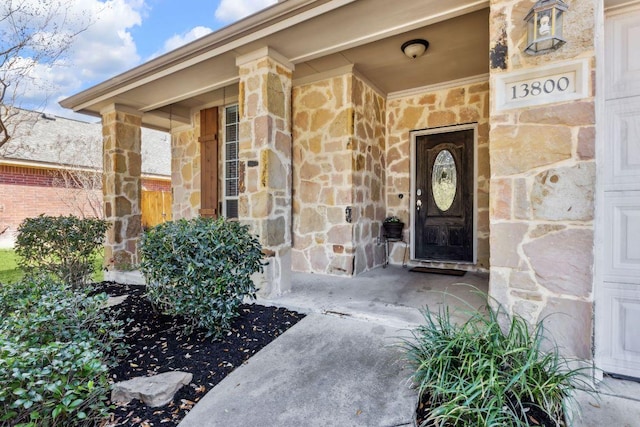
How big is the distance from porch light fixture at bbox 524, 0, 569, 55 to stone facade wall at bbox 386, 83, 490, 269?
243 cm

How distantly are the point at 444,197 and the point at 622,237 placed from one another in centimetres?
273

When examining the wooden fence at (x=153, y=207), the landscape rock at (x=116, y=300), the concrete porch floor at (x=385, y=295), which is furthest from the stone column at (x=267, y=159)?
the wooden fence at (x=153, y=207)

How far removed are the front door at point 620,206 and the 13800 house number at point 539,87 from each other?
12.3 inches

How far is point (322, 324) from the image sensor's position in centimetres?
264

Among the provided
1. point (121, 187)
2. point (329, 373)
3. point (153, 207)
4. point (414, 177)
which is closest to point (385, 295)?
point (329, 373)

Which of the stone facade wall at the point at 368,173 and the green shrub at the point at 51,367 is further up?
the stone facade wall at the point at 368,173

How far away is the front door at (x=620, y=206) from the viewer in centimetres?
197

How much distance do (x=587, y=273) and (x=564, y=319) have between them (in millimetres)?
313

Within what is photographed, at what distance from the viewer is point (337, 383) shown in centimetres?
189

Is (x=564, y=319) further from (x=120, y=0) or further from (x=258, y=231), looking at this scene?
(x=120, y=0)

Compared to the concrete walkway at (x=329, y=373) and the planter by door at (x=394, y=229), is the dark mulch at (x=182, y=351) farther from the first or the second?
the planter by door at (x=394, y=229)

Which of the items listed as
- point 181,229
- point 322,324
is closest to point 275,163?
point 181,229

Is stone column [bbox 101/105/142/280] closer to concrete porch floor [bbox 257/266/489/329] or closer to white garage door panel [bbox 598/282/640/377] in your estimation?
concrete porch floor [bbox 257/266/489/329]

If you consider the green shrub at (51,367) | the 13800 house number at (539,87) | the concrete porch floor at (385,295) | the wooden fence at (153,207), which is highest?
the 13800 house number at (539,87)
